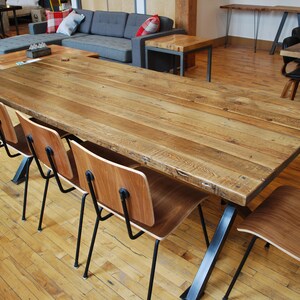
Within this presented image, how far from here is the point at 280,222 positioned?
1.39 meters

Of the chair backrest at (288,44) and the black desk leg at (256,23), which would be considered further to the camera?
the black desk leg at (256,23)

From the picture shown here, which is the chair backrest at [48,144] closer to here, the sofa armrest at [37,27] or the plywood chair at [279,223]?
the plywood chair at [279,223]

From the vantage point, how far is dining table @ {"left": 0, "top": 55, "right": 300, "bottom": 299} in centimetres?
121

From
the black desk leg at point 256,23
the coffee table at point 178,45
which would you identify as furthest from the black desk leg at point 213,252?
the black desk leg at point 256,23

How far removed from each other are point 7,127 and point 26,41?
3.64 m

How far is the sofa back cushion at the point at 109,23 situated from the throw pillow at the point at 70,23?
281 millimetres

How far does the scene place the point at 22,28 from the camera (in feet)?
31.2

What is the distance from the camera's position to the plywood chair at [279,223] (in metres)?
1.28

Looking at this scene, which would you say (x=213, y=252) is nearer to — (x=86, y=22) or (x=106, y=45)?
(x=106, y=45)

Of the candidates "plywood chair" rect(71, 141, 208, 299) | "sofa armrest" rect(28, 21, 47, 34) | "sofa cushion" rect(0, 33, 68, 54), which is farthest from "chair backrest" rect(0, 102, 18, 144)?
"sofa armrest" rect(28, 21, 47, 34)

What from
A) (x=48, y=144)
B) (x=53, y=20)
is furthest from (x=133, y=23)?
(x=48, y=144)

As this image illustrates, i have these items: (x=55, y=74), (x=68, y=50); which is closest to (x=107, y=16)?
(x=68, y=50)

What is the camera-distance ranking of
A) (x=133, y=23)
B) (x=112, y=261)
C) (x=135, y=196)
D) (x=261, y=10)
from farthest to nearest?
(x=261, y=10) → (x=133, y=23) → (x=112, y=261) → (x=135, y=196)

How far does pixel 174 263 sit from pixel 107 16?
15.0 feet
